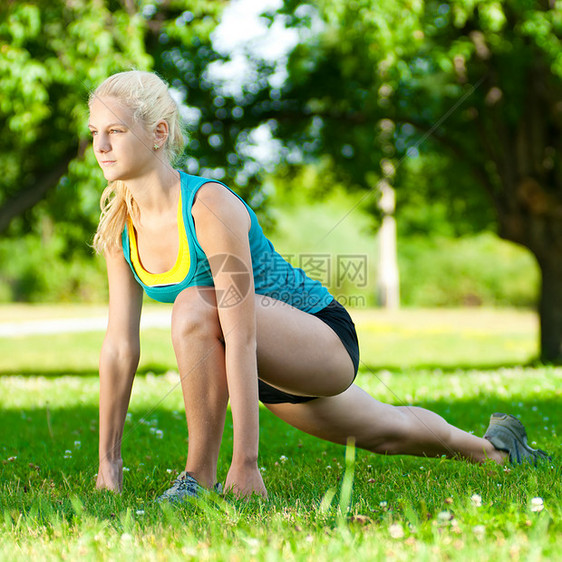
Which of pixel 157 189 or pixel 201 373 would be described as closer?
pixel 201 373

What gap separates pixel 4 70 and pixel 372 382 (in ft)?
16.2

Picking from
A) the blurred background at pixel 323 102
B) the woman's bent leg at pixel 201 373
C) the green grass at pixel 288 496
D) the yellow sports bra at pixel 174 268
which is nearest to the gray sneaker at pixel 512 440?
the green grass at pixel 288 496

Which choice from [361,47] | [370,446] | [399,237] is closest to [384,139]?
[361,47]

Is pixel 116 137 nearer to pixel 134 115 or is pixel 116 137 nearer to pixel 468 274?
pixel 134 115

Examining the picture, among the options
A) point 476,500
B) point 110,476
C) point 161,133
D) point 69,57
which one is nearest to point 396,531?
point 476,500

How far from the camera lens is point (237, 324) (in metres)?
2.63

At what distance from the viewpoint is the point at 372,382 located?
253 inches

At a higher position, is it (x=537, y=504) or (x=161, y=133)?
(x=161, y=133)

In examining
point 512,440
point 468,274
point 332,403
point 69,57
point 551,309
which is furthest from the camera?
point 468,274

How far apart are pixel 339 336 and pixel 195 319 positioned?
0.64m

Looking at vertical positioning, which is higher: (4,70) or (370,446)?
(4,70)

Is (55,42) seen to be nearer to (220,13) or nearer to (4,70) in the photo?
(4,70)

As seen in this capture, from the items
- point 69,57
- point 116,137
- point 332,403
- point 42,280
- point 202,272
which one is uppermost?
point 69,57

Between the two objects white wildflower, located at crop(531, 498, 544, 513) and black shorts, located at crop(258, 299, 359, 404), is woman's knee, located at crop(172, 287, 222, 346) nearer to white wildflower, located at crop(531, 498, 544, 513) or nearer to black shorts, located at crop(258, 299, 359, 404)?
black shorts, located at crop(258, 299, 359, 404)
